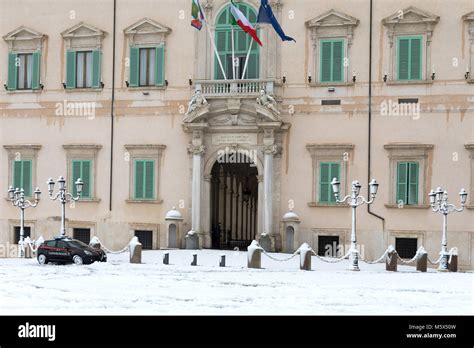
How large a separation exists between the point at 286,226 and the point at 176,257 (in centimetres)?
497

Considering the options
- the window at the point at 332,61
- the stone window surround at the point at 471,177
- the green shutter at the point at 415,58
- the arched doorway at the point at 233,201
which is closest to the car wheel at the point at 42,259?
the arched doorway at the point at 233,201

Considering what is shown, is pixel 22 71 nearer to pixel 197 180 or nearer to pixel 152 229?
pixel 152 229

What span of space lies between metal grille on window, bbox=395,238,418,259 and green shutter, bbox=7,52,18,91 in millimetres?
A: 18776

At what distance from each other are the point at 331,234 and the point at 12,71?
54.2 ft

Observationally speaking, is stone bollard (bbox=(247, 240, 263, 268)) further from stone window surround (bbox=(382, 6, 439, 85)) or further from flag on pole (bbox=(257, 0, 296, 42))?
stone window surround (bbox=(382, 6, 439, 85))

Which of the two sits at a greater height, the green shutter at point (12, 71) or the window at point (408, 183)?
the green shutter at point (12, 71)

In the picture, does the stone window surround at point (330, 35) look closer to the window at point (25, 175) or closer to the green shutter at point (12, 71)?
the window at point (25, 175)

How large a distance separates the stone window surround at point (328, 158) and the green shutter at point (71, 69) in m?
11.2

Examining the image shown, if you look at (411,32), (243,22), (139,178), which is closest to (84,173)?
(139,178)

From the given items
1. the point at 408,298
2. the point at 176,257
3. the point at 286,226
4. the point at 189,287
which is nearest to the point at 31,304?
the point at 189,287

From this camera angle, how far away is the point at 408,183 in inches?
1308

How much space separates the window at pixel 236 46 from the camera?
3469 cm

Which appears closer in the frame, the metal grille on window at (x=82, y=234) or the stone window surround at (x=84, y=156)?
the stone window surround at (x=84, y=156)

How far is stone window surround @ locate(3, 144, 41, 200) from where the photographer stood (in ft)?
121
